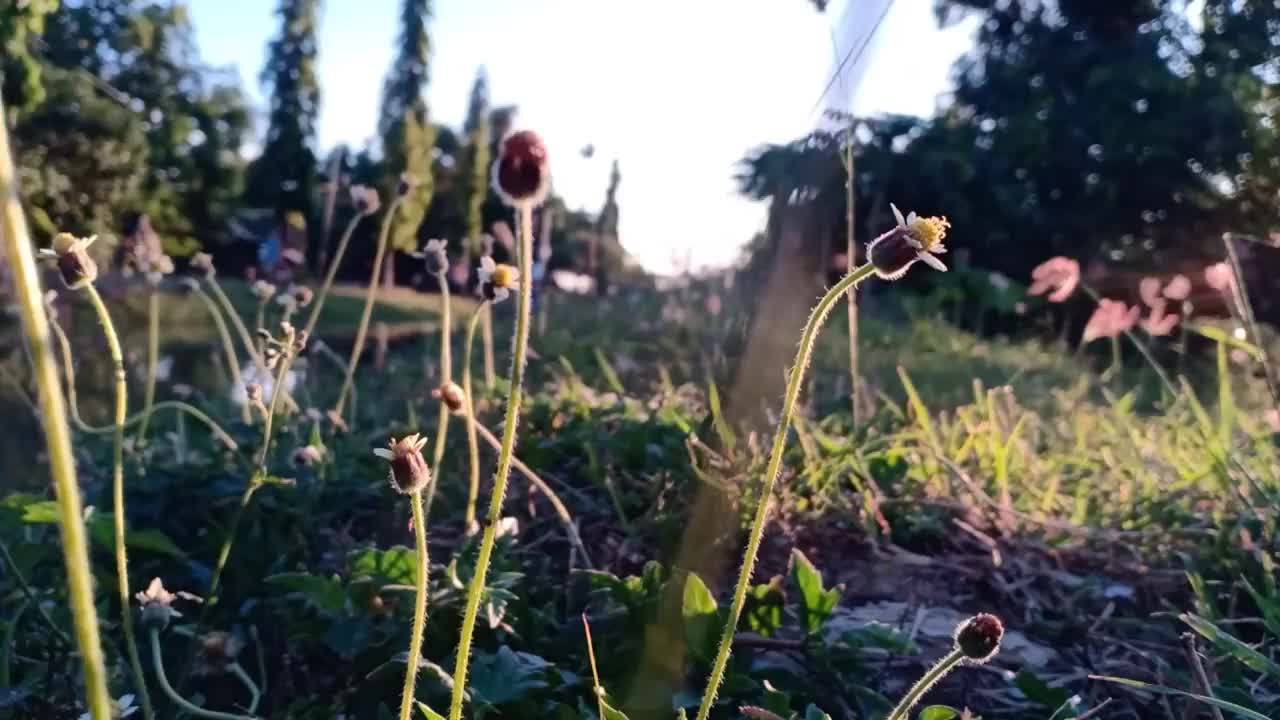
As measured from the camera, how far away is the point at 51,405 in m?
0.44

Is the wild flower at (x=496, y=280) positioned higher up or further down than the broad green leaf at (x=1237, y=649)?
higher up

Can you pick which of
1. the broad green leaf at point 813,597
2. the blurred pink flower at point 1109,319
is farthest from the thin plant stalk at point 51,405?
the blurred pink flower at point 1109,319

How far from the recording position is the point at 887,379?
460cm

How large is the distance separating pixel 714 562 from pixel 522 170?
934 mm

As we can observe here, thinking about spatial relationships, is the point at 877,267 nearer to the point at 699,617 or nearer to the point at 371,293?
the point at 699,617

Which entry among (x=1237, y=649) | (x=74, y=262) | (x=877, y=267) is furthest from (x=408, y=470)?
(x=1237, y=649)

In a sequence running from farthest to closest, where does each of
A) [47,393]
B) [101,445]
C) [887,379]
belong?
[887,379]
[101,445]
[47,393]

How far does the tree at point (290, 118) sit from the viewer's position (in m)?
26.5

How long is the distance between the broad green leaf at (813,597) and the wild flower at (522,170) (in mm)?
661

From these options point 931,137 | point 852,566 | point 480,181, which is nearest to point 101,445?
point 852,566

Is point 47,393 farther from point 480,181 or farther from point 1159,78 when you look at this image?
point 480,181

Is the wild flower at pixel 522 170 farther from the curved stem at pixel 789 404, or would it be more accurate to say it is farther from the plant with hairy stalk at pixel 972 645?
the plant with hairy stalk at pixel 972 645

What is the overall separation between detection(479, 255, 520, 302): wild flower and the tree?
25.2 m

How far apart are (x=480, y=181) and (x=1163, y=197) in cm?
907
